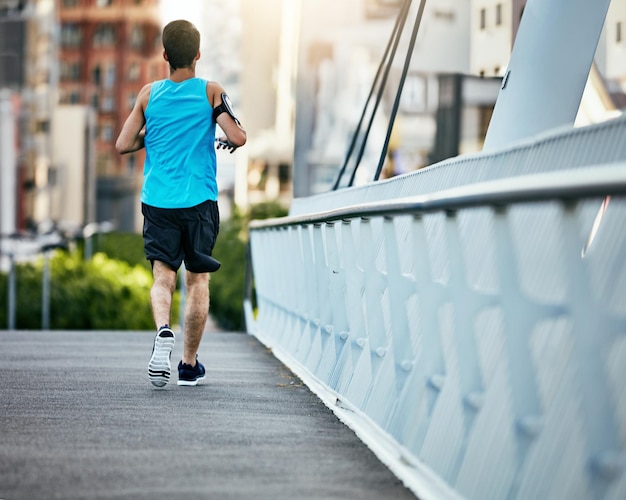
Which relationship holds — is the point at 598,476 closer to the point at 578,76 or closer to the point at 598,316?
the point at 598,316

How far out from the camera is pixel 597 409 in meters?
4.36

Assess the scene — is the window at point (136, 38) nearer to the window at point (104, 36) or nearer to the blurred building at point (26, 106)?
the window at point (104, 36)

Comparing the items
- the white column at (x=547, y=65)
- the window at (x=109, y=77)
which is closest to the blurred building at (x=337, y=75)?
the white column at (x=547, y=65)

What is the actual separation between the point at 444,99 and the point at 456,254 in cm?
2416

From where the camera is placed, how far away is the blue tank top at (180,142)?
9.00m

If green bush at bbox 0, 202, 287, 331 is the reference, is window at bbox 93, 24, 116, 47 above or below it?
above

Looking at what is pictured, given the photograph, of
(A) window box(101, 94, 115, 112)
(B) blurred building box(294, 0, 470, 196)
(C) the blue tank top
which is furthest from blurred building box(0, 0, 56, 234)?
(C) the blue tank top

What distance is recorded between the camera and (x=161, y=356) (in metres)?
8.55

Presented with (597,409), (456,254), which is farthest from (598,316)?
(456,254)

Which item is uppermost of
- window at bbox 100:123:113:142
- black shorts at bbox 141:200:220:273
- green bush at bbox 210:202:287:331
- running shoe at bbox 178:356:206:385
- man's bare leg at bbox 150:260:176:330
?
black shorts at bbox 141:200:220:273

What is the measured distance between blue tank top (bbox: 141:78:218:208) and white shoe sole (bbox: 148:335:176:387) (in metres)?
0.88

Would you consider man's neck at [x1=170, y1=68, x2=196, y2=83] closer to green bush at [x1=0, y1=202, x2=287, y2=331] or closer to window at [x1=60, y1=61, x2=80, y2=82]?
green bush at [x1=0, y1=202, x2=287, y2=331]

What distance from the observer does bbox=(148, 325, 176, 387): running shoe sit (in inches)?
333

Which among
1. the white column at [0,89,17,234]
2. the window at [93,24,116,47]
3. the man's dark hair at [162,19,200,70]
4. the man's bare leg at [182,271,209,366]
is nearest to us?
the man's dark hair at [162,19,200,70]
